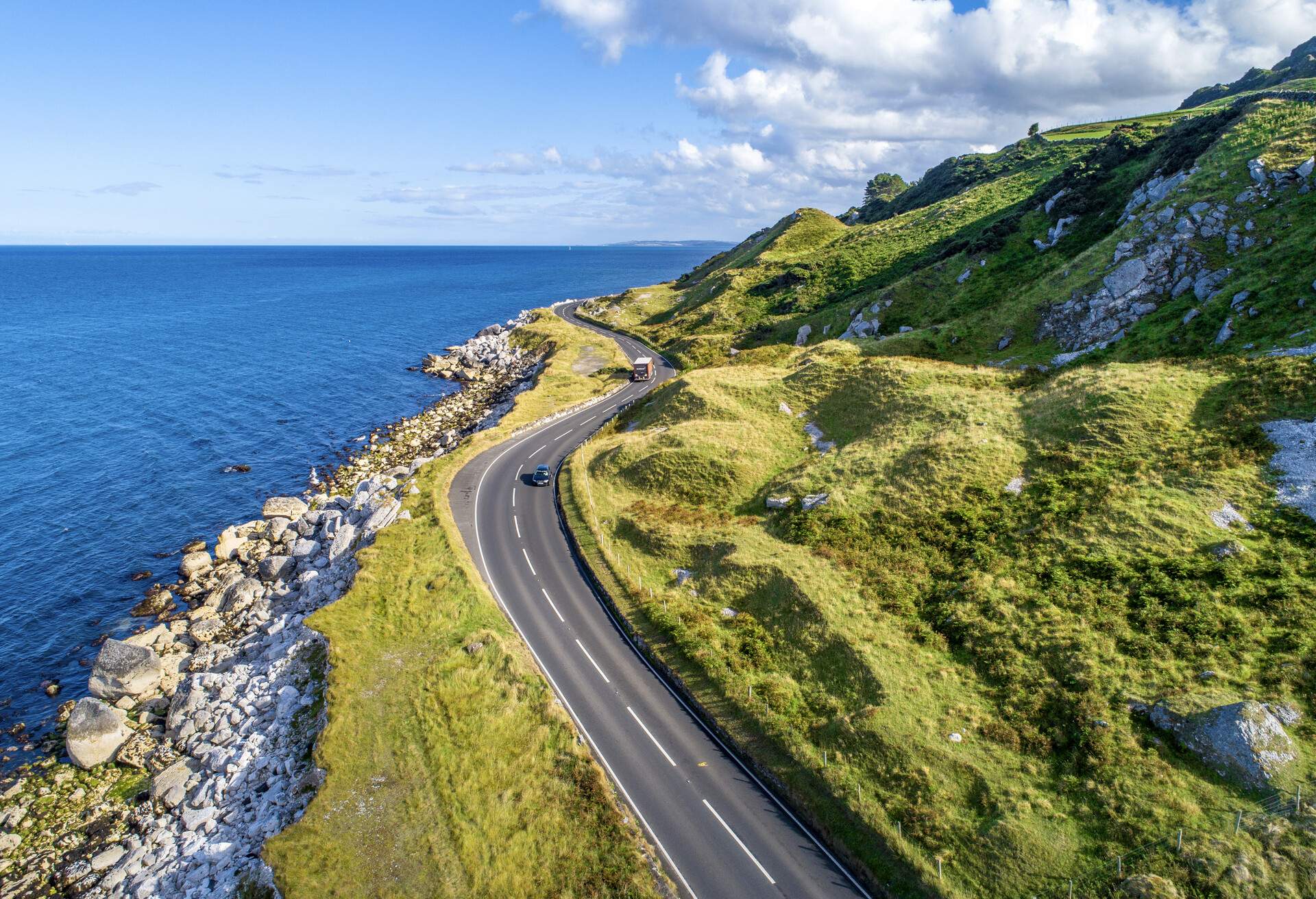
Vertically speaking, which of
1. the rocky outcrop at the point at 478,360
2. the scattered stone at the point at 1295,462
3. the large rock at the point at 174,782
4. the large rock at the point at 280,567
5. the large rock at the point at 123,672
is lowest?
the large rock at the point at 174,782

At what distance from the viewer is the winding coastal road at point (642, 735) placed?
2277 centimetres

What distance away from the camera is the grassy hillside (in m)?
22.5

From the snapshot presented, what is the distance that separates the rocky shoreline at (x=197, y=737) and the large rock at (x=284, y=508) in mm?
4569

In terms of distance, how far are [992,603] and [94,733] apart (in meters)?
49.5

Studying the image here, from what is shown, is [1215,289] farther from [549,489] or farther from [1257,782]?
[549,489]

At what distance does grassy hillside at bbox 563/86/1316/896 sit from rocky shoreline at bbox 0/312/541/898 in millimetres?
18338

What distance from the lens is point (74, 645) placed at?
44.4 m

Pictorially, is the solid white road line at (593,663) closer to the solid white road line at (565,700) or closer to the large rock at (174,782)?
the solid white road line at (565,700)

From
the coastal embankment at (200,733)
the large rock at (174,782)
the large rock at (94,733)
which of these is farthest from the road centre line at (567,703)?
the large rock at (94,733)

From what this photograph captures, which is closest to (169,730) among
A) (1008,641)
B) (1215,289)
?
(1008,641)

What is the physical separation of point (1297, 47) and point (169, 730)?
247 metres

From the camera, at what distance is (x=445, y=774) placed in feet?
87.2

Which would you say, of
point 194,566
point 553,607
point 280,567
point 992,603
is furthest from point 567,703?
point 194,566

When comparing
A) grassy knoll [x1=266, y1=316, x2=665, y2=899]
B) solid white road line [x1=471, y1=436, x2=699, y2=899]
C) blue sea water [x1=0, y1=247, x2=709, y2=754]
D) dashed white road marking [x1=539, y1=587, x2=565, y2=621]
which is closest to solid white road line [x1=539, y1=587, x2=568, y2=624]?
dashed white road marking [x1=539, y1=587, x2=565, y2=621]
